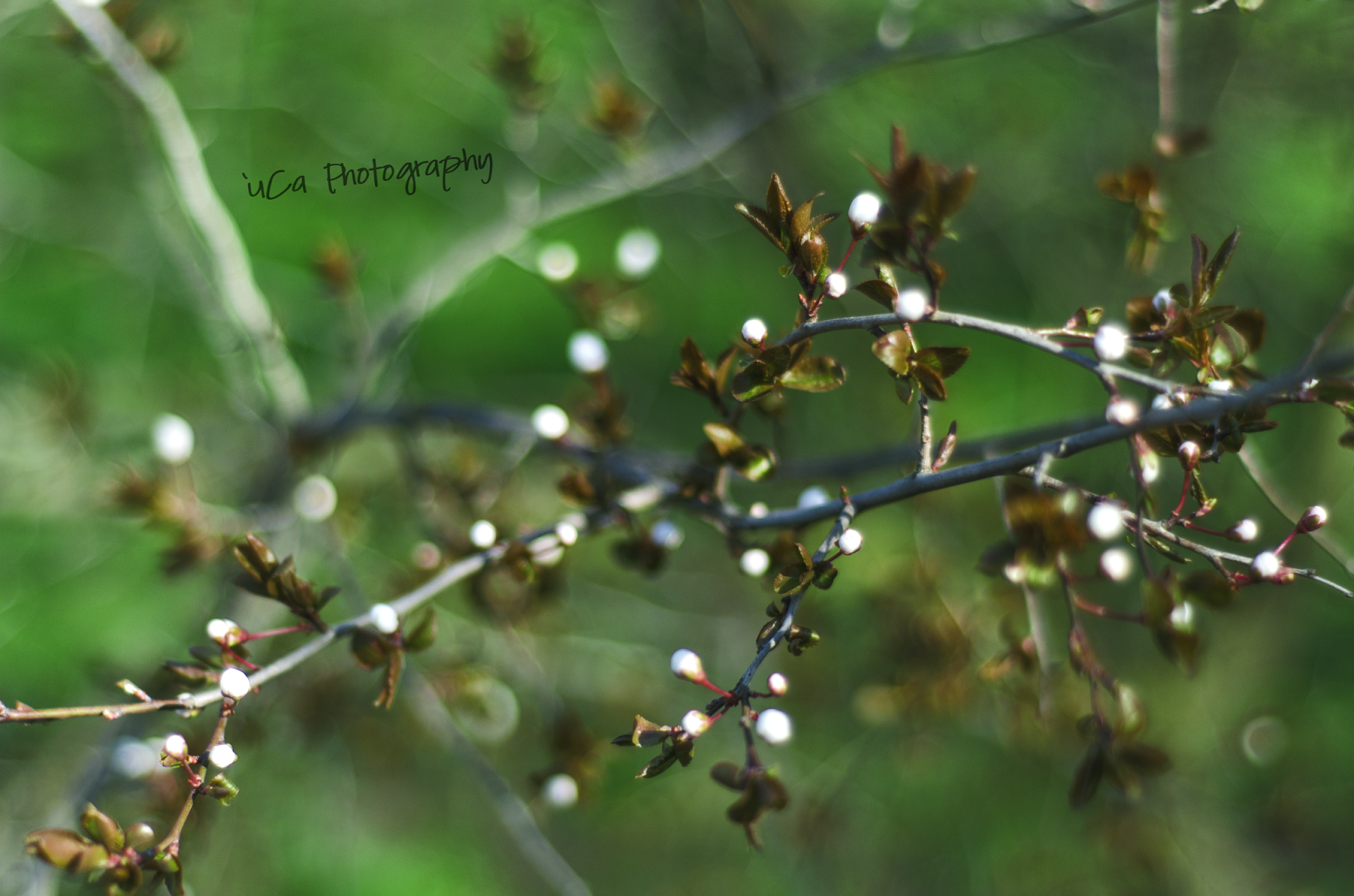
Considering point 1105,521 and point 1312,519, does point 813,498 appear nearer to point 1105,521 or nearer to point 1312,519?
point 1105,521

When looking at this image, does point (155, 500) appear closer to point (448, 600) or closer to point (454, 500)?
point (454, 500)

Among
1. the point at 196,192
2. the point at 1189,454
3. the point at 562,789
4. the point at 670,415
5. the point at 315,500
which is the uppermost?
the point at 1189,454

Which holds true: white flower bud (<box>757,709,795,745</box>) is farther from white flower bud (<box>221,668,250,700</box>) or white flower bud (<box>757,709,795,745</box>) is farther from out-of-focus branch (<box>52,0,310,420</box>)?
out-of-focus branch (<box>52,0,310,420</box>)

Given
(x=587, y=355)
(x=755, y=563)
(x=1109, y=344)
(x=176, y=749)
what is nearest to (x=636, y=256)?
(x=587, y=355)

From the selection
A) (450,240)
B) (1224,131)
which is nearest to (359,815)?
(450,240)

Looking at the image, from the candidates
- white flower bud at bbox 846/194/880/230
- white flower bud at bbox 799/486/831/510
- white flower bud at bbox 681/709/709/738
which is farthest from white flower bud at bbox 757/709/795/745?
white flower bud at bbox 846/194/880/230
